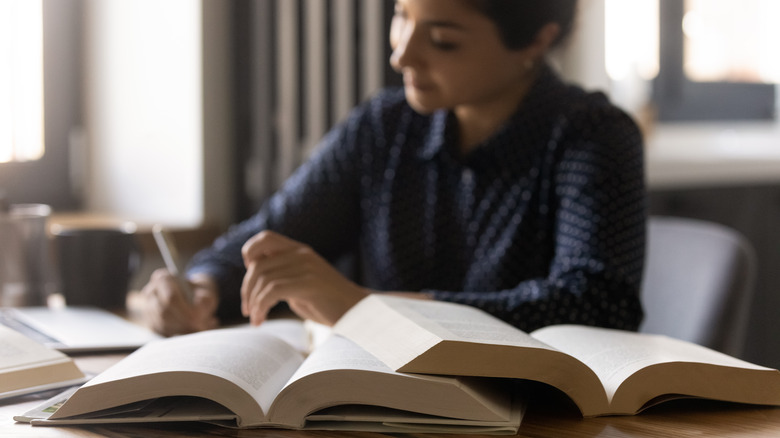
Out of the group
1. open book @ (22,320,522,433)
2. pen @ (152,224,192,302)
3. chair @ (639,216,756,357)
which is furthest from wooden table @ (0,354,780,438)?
chair @ (639,216,756,357)

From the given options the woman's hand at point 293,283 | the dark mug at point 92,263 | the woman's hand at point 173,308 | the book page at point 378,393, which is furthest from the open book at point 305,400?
the dark mug at point 92,263

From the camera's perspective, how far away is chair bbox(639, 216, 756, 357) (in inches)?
46.9

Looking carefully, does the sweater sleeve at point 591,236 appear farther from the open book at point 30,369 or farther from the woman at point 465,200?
the open book at point 30,369

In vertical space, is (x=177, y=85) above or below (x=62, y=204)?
above

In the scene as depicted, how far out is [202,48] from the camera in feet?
5.92

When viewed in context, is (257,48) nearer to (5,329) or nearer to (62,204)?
(62,204)

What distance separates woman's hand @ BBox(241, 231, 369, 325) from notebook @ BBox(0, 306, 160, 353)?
0.49ft

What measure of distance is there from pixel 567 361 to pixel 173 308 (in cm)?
56

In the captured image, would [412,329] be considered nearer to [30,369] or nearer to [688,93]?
[30,369]

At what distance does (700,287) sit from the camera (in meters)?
1.22

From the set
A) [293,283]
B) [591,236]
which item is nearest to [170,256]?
[293,283]

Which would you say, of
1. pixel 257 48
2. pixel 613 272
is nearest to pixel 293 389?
pixel 613 272

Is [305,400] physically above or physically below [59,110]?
below

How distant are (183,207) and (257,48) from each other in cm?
37
